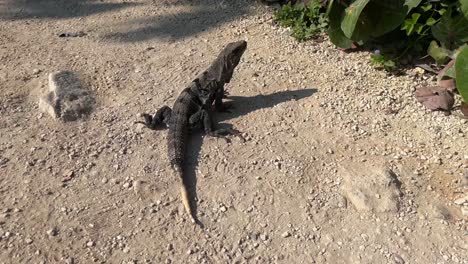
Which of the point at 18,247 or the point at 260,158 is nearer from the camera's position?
the point at 18,247

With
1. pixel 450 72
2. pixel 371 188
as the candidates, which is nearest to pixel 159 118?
pixel 371 188

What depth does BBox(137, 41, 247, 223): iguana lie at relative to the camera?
434cm

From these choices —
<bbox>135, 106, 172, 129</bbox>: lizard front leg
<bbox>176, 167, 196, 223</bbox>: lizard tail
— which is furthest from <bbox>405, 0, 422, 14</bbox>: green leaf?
<bbox>176, 167, 196, 223</bbox>: lizard tail

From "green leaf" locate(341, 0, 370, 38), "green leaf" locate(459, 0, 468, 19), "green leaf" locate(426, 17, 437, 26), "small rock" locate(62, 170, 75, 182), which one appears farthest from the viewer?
"green leaf" locate(426, 17, 437, 26)

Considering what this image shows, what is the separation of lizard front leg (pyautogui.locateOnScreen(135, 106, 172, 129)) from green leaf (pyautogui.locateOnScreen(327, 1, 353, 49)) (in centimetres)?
199

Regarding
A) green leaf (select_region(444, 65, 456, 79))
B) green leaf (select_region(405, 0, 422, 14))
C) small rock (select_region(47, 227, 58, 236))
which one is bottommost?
small rock (select_region(47, 227, 58, 236))

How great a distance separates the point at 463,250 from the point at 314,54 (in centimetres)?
289

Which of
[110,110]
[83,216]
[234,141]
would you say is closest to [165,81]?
[110,110]

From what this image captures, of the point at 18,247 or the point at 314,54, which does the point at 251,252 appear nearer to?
the point at 18,247

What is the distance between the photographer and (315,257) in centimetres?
354

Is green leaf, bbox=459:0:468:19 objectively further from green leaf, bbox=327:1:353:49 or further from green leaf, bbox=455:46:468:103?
green leaf, bbox=327:1:353:49

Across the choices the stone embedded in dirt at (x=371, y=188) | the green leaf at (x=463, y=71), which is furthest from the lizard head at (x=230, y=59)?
the green leaf at (x=463, y=71)

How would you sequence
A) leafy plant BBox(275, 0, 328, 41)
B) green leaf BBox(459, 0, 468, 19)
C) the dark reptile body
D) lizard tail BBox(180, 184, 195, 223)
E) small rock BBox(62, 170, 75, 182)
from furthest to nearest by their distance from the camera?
leafy plant BBox(275, 0, 328, 41) → green leaf BBox(459, 0, 468, 19) → the dark reptile body → small rock BBox(62, 170, 75, 182) → lizard tail BBox(180, 184, 195, 223)

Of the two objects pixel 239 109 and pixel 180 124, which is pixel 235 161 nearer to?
pixel 180 124
